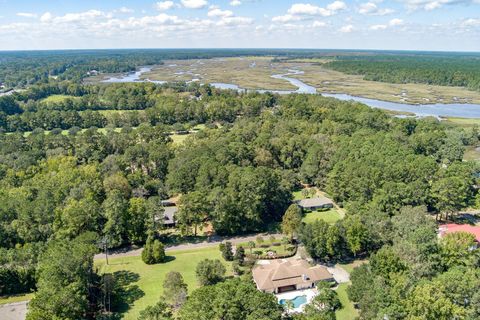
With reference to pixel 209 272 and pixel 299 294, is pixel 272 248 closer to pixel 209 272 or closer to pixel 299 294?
pixel 299 294

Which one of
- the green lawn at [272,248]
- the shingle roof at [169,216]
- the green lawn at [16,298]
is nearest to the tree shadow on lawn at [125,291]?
the green lawn at [16,298]

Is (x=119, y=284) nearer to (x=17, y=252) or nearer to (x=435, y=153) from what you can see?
(x=17, y=252)

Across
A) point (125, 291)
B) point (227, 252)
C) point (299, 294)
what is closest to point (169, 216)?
point (227, 252)

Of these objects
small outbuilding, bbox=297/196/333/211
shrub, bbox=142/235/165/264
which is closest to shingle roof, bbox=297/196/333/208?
small outbuilding, bbox=297/196/333/211

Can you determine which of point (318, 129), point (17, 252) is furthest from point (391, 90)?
point (17, 252)

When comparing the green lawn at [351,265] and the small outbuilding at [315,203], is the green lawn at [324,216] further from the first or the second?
the green lawn at [351,265]

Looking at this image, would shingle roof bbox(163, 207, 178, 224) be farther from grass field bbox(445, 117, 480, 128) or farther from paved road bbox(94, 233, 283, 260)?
grass field bbox(445, 117, 480, 128)
